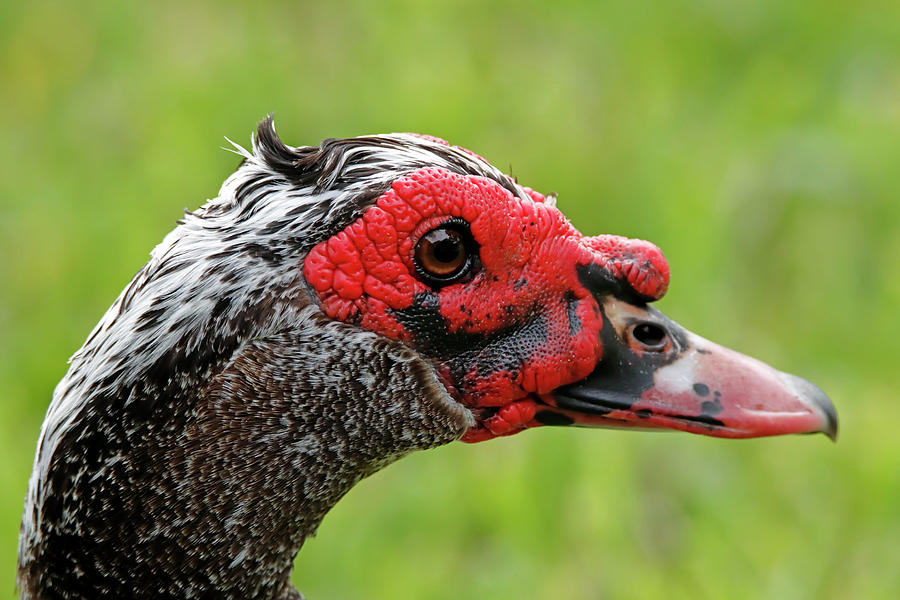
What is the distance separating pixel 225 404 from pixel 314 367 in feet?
0.67

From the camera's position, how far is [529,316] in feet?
9.41

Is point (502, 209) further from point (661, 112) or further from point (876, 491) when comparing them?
point (661, 112)

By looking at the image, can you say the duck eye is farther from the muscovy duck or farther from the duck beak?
the duck beak

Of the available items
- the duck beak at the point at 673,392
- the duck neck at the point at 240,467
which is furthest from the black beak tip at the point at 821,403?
A: the duck neck at the point at 240,467

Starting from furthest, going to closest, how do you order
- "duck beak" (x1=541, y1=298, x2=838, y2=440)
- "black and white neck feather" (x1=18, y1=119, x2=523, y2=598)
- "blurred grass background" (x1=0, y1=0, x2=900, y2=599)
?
"blurred grass background" (x1=0, y1=0, x2=900, y2=599)
"duck beak" (x1=541, y1=298, x2=838, y2=440)
"black and white neck feather" (x1=18, y1=119, x2=523, y2=598)

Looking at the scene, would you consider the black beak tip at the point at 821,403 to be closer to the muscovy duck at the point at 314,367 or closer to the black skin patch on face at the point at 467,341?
the muscovy duck at the point at 314,367

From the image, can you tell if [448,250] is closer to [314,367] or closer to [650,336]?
[314,367]

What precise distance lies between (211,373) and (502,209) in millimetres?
733

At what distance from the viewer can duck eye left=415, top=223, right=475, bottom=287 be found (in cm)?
273

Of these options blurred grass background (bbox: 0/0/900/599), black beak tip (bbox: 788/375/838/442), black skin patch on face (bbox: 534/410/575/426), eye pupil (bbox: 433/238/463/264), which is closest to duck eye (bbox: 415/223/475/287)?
eye pupil (bbox: 433/238/463/264)

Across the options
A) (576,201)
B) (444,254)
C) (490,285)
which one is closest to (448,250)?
(444,254)

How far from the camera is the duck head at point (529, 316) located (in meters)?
2.70

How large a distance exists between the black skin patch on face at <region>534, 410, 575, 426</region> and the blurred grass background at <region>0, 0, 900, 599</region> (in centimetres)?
186

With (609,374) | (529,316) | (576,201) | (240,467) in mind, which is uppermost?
(576,201)
